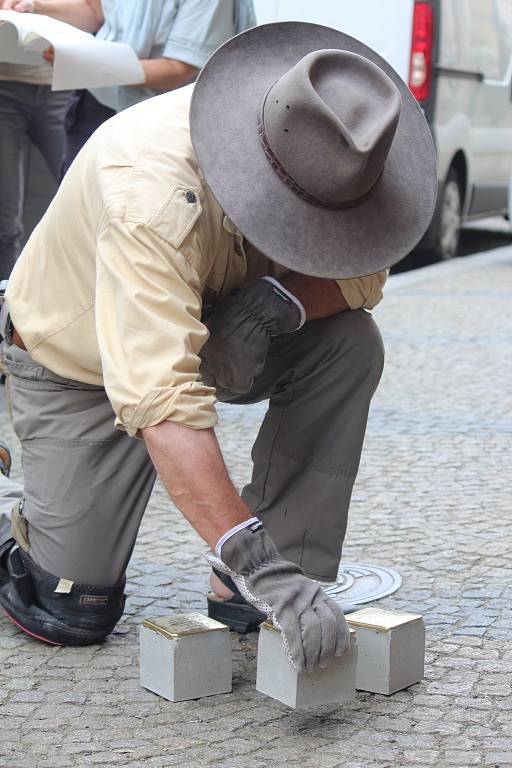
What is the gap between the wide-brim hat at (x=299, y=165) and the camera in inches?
94.7

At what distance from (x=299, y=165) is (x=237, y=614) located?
Answer: 1.08m

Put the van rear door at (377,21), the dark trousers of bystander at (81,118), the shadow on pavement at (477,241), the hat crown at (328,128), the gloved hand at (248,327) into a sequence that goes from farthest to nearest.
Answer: the shadow on pavement at (477,241)
the van rear door at (377,21)
the dark trousers of bystander at (81,118)
the gloved hand at (248,327)
the hat crown at (328,128)

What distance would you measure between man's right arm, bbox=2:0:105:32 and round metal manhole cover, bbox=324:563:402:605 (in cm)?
238

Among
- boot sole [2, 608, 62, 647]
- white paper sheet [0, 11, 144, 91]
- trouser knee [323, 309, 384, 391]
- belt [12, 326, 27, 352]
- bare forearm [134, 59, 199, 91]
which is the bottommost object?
boot sole [2, 608, 62, 647]

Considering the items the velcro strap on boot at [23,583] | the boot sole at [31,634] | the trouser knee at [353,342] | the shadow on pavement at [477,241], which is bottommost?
the shadow on pavement at [477,241]

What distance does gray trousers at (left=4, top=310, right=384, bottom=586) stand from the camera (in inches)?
112

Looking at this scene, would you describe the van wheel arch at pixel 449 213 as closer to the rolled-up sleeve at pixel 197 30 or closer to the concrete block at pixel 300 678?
the rolled-up sleeve at pixel 197 30

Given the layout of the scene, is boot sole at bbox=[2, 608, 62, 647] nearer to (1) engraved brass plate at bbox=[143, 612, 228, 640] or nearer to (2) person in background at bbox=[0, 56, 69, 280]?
(1) engraved brass plate at bbox=[143, 612, 228, 640]

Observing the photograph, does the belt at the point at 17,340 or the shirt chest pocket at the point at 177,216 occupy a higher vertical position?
the shirt chest pocket at the point at 177,216

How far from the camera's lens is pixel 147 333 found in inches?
92.0

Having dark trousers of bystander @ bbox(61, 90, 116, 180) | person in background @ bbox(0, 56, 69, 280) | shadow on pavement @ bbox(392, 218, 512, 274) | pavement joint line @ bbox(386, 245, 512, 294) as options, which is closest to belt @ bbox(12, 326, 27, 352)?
dark trousers of bystander @ bbox(61, 90, 116, 180)

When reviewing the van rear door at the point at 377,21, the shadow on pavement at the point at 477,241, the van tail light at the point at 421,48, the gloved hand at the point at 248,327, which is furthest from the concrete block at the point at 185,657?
the shadow on pavement at the point at 477,241

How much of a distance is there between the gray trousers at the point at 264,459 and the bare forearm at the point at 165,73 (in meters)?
1.74

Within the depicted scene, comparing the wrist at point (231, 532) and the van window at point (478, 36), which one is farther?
the van window at point (478, 36)
